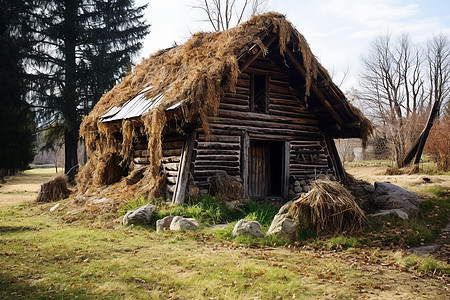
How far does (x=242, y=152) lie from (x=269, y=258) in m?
5.59

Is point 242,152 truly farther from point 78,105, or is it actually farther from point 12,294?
point 78,105

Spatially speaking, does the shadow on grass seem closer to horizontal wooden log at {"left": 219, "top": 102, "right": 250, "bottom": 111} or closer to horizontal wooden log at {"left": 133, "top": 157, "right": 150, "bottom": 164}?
horizontal wooden log at {"left": 133, "top": 157, "right": 150, "bottom": 164}

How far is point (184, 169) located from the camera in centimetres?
1030

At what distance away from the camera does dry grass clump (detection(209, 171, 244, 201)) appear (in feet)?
34.3

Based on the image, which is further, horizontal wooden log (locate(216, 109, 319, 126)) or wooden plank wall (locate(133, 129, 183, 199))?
horizontal wooden log (locate(216, 109, 319, 126))

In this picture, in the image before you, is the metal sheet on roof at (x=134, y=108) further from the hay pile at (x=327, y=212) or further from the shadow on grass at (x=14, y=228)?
the hay pile at (x=327, y=212)

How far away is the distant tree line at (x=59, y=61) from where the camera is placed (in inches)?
904

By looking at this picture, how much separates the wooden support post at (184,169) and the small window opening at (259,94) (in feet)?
8.75

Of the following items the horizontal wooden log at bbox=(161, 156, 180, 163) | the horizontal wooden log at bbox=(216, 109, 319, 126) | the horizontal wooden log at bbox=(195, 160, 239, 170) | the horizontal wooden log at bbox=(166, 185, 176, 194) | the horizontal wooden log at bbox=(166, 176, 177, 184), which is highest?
the horizontal wooden log at bbox=(216, 109, 319, 126)

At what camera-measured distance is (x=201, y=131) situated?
1081 cm

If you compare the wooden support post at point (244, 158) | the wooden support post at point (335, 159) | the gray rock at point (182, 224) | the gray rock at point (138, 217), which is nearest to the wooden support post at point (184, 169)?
the gray rock at point (138, 217)

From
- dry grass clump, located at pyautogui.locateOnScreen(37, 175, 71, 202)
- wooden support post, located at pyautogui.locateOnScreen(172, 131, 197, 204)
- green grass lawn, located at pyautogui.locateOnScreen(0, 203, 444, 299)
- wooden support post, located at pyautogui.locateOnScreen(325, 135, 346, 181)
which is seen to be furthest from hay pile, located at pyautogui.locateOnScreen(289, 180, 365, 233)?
dry grass clump, located at pyautogui.locateOnScreen(37, 175, 71, 202)

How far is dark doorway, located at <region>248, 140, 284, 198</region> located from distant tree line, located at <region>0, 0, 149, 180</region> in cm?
1411

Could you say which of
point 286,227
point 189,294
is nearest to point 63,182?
point 286,227
